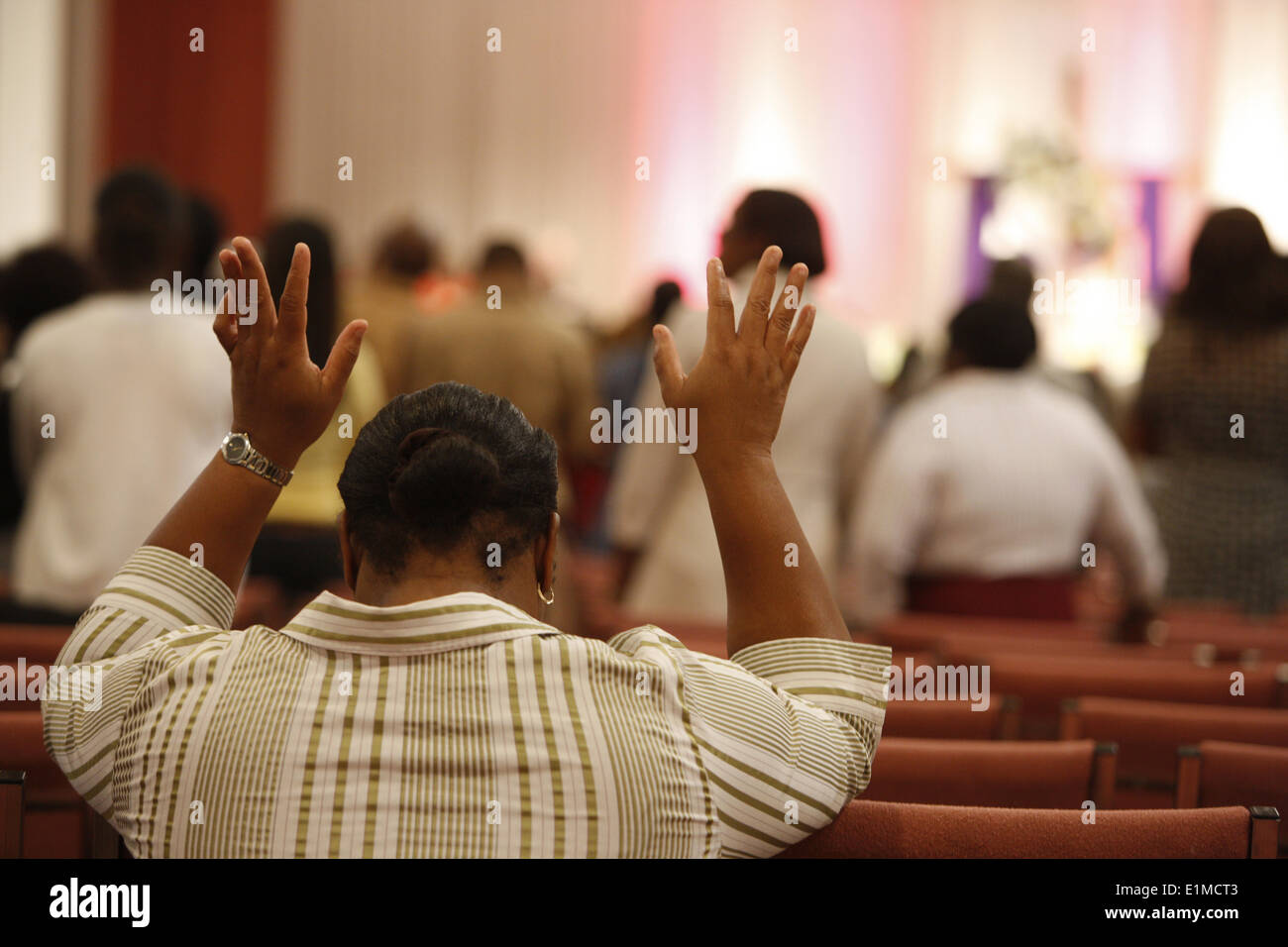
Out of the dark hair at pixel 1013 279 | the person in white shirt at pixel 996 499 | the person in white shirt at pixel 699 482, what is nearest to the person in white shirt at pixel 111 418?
the person in white shirt at pixel 699 482

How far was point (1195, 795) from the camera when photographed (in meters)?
1.82

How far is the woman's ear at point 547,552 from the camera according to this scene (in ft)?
4.81

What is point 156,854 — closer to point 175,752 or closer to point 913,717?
point 175,752

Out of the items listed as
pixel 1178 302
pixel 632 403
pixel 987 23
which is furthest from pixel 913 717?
pixel 987 23

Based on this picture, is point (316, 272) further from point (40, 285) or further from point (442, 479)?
point (442, 479)

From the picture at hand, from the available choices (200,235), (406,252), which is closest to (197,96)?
(406,252)

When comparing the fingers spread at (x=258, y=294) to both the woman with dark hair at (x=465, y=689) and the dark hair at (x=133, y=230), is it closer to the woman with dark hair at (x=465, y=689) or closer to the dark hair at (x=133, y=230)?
the woman with dark hair at (x=465, y=689)

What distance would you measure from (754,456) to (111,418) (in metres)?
1.93

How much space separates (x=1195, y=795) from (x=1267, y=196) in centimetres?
1390

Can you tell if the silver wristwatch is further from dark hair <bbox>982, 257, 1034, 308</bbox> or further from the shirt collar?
dark hair <bbox>982, 257, 1034, 308</bbox>

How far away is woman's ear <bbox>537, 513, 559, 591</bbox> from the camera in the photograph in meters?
1.47

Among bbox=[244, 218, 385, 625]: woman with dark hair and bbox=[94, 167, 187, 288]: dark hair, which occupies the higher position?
bbox=[94, 167, 187, 288]: dark hair

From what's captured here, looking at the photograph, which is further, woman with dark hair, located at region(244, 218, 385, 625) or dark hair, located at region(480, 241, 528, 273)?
dark hair, located at region(480, 241, 528, 273)

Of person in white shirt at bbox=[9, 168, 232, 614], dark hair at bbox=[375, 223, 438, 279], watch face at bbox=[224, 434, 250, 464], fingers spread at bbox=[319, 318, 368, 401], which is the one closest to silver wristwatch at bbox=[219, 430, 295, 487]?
watch face at bbox=[224, 434, 250, 464]
